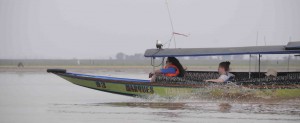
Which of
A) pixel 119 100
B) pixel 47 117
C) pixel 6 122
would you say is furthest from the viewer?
pixel 119 100

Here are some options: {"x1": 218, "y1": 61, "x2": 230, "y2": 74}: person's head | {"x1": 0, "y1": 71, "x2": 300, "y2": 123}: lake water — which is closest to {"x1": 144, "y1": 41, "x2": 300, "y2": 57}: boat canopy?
{"x1": 218, "y1": 61, "x2": 230, "y2": 74}: person's head

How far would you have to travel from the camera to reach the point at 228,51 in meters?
19.9

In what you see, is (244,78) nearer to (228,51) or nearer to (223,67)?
(223,67)

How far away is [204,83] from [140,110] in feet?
8.87

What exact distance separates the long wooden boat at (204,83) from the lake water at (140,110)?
0.34 meters

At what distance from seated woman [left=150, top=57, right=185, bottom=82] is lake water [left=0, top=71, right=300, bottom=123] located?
2.54 feet

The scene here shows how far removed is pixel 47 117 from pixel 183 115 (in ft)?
11.3

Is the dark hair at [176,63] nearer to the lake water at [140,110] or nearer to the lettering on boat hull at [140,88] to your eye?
the lake water at [140,110]

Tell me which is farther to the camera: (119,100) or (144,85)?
(119,100)

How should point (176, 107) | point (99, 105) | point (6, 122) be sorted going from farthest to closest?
point (99, 105) → point (176, 107) → point (6, 122)

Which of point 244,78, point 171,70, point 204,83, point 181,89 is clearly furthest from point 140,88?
point 244,78

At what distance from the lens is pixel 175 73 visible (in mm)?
20391

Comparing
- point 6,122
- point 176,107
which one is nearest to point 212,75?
point 176,107

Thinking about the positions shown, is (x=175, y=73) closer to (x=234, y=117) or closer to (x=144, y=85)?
(x=144, y=85)
